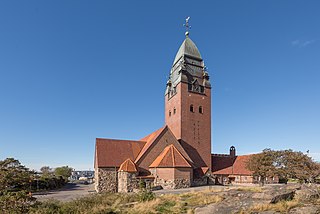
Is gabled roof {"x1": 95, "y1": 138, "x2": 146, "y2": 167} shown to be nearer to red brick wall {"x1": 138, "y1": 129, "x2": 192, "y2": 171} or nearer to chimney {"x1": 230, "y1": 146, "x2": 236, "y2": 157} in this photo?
red brick wall {"x1": 138, "y1": 129, "x2": 192, "y2": 171}

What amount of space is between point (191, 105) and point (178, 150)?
8916mm

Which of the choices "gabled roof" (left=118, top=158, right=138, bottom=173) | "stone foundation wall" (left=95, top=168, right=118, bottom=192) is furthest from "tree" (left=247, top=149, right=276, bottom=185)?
"stone foundation wall" (left=95, top=168, right=118, bottom=192)

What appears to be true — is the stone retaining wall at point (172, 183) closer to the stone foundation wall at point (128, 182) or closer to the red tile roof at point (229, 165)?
the stone foundation wall at point (128, 182)

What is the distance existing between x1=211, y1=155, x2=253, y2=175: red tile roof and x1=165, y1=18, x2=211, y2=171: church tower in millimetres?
4003

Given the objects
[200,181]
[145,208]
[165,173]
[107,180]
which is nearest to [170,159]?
[165,173]

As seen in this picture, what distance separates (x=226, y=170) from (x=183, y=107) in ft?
46.0

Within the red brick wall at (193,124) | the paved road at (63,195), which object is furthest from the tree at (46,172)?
the red brick wall at (193,124)

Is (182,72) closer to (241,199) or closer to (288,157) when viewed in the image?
(288,157)

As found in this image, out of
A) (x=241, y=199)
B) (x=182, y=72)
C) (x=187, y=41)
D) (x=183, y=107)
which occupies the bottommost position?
(x=241, y=199)

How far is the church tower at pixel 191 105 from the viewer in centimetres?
3766

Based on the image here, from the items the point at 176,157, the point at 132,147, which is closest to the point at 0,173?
the point at 176,157

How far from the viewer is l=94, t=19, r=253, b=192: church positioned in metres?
29.7

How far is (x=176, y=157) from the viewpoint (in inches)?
1210

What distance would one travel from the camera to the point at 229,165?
4266cm
